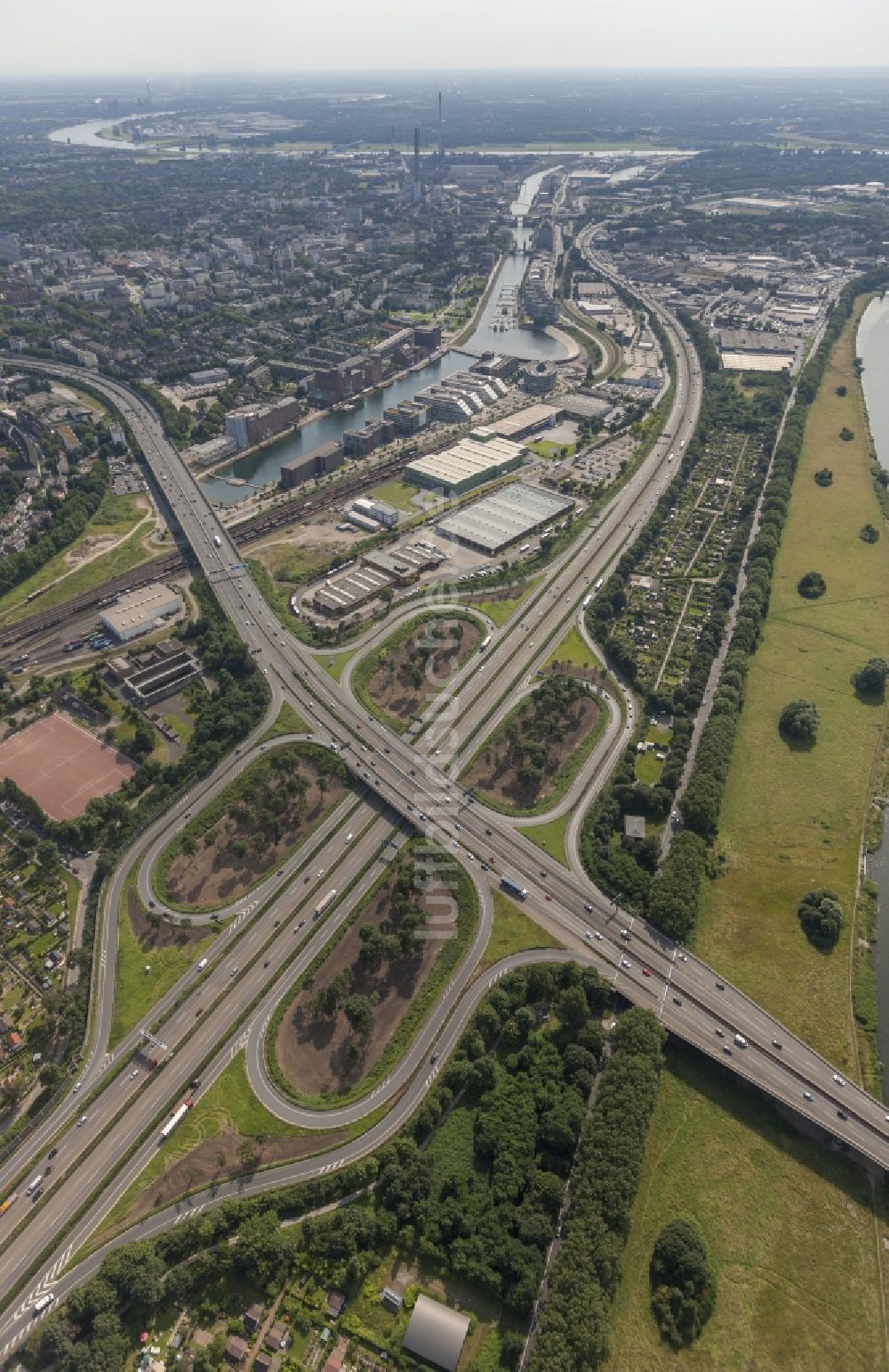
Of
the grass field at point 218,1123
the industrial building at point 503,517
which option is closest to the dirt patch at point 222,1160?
the grass field at point 218,1123

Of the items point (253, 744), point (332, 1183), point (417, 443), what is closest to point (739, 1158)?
point (332, 1183)

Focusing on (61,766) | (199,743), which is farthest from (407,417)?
(61,766)

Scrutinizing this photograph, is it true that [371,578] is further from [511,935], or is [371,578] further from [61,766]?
[511,935]

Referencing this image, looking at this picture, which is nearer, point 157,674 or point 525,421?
point 157,674

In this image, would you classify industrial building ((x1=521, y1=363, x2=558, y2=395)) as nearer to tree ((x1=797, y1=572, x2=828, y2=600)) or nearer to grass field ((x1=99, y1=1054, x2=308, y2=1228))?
tree ((x1=797, y1=572, x2=828, y2=600))

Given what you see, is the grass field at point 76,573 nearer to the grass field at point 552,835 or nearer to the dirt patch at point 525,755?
the dirt patch at point 525,755

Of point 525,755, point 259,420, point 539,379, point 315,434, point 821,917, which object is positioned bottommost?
point 821,917
